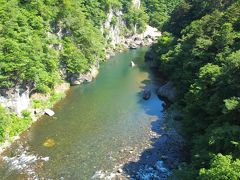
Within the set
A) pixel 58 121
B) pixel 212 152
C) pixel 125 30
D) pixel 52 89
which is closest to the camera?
pixel 212 152

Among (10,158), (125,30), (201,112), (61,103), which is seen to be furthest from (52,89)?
(125,30)

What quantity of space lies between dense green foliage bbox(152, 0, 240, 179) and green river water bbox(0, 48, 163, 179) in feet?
22.9

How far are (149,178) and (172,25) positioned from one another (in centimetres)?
5414

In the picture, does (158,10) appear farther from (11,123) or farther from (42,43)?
(11,123)

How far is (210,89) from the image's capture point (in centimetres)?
4216

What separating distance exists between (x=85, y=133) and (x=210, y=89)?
56.8ft

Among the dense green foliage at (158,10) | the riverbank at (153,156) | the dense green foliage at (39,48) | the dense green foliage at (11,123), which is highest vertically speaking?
the dense green foliage at (158,10)

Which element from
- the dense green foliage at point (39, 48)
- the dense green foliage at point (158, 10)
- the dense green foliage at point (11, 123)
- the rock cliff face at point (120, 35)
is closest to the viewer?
the dense green foliage at point (11, 123)

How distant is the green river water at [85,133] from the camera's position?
39.4 m

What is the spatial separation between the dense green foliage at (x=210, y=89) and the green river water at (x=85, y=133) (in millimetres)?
6967

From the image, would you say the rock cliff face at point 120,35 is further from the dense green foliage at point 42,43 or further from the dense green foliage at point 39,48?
the dense green foliage at point 39,48

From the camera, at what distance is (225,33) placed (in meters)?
51.1

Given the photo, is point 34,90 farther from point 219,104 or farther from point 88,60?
point 219,104

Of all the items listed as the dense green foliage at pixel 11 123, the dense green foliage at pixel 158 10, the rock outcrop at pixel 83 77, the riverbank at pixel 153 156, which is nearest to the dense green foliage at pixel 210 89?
the riverbank at pixel 153 156
